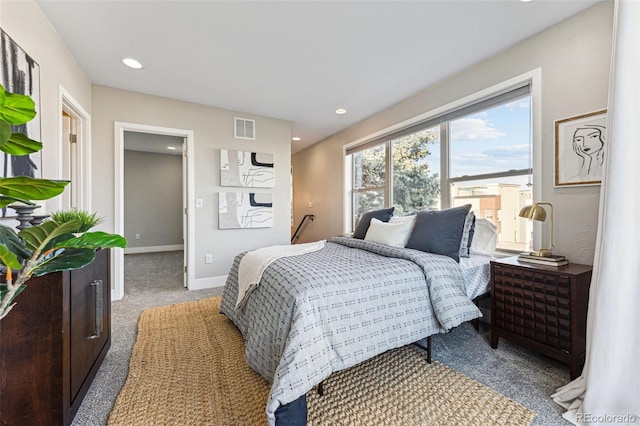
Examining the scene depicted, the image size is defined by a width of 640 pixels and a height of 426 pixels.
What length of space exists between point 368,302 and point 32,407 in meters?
1.59

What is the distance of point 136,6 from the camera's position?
184cm

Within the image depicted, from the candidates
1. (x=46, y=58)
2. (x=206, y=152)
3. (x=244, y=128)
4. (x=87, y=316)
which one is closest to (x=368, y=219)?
(x=244, y=128)

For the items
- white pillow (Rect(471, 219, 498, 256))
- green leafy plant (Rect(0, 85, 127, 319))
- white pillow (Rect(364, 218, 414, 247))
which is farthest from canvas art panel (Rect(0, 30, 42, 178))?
white pillow (Rect(471, 219, 498, 256))

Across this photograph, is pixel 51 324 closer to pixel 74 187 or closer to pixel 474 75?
pixel 74 187

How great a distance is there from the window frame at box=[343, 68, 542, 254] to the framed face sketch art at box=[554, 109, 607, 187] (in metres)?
0.14

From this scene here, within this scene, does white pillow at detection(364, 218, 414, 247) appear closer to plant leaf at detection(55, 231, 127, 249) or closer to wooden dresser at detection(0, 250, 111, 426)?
plant leaf at detection(55, 231, 127, 249)

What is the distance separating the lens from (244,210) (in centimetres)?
376

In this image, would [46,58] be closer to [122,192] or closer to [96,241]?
[122,192]

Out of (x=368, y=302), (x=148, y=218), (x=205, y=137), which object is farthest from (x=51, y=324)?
(x=148, y=218)

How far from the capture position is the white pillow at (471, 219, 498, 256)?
2.44m

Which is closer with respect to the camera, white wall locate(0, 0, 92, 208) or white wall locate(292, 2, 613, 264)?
white wall locate(0, 0, 92, 208)

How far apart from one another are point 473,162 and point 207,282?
345 cm

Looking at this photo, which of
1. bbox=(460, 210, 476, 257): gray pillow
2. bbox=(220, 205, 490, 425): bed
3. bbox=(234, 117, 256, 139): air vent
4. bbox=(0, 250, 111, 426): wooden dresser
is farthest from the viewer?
bbox=(234, 117, 256, 139): air vent

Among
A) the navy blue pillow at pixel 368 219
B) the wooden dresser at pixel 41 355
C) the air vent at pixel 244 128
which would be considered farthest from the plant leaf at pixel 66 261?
the air vent at pixel 244 128
